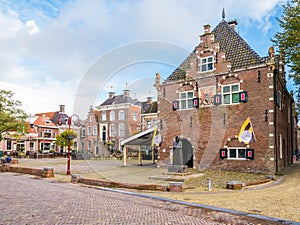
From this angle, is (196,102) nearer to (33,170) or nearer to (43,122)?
(33,170)

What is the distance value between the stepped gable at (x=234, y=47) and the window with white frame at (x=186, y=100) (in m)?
3.61

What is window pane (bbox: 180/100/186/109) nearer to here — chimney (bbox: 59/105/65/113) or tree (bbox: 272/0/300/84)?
tree (bbox: 272/0/300/84)

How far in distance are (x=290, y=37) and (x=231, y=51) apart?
13.5ft

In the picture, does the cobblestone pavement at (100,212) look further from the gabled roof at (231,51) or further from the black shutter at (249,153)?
the gabled roof at (231,51)

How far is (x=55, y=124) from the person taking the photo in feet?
165

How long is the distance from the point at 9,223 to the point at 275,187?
10590 mm

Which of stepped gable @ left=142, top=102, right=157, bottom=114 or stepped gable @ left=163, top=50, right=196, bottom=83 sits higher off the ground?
stepped gable @ left=163, top=50, right=196, bottom=83

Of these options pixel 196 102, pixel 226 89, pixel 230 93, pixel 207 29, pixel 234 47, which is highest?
pixel 207 29

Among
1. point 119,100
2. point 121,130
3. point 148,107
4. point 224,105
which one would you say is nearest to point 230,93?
point 224,105

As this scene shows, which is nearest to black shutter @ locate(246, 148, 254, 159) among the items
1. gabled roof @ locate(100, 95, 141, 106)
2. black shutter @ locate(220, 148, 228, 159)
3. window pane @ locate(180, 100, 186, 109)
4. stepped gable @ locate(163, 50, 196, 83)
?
black shutter @ locate(220, 148, 228, 159)

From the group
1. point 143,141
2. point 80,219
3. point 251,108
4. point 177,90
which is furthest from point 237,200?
point 143,141

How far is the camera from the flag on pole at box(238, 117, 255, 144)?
16.9 metres

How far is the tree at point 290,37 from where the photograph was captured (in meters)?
15.8

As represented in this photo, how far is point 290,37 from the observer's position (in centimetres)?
1597
